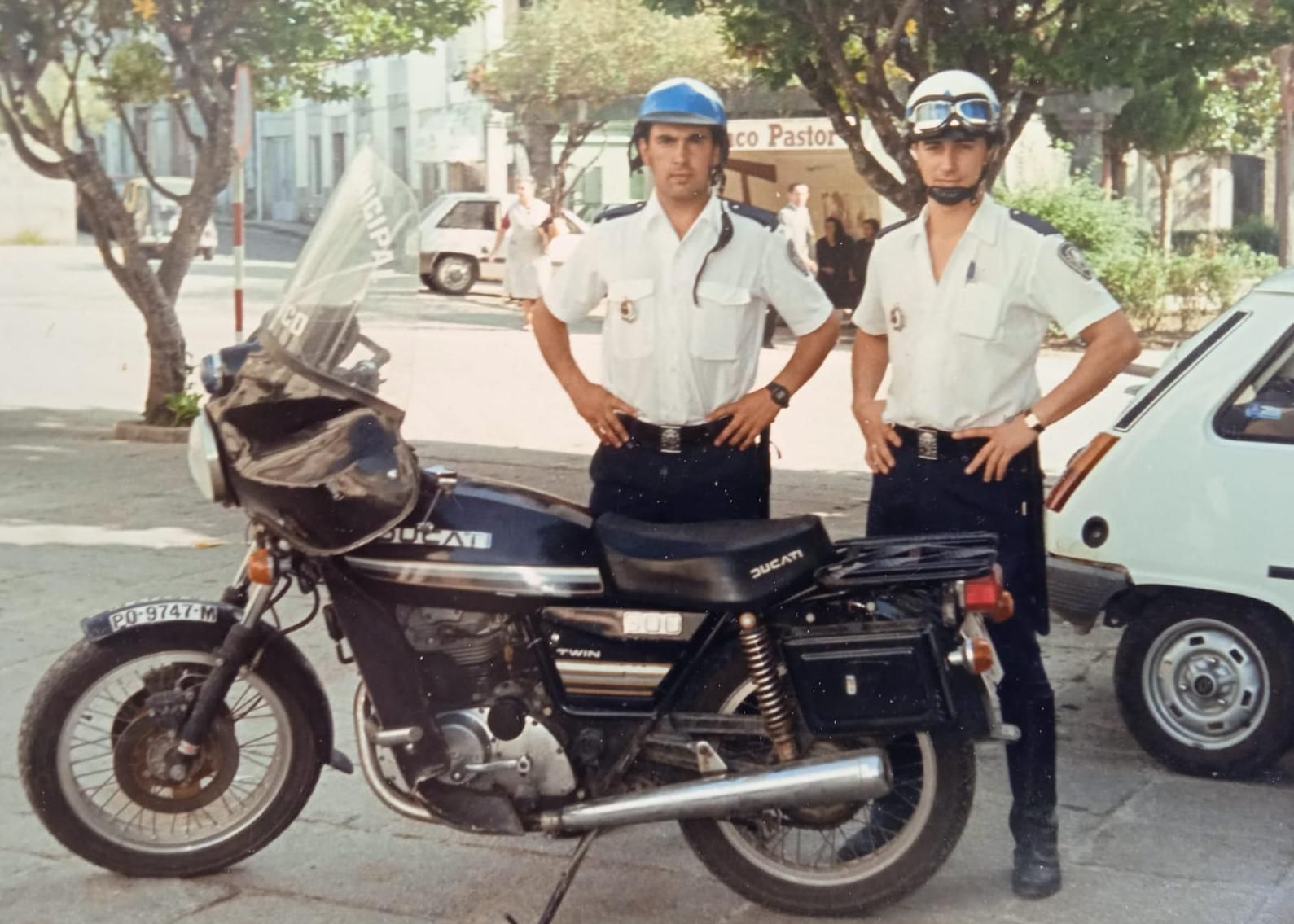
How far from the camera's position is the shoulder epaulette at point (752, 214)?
507 centimetres

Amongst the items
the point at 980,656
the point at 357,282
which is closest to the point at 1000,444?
the point at 980,656

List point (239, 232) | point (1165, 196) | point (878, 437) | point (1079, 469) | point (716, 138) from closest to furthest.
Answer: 1. point (878, 437)
2. point (716, 138)
3. point (1079, 469)
4. point (239, 232)
5. point (1165, 196)

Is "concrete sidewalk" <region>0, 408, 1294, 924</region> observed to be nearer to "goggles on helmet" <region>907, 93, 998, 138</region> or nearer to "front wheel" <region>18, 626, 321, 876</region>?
"front wheel" <region>18, 626, 321, 876</region>

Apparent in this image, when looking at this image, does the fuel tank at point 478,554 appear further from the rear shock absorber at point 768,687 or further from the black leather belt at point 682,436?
the black leather belt at point 682,436

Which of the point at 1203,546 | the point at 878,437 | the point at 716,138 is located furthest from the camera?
the point at 1203,546

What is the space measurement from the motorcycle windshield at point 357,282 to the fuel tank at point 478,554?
308 mm

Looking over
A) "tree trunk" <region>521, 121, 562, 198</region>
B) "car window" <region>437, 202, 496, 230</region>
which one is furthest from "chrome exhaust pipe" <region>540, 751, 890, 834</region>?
"tree trunk" <region>521, 121, 562, 198</region>

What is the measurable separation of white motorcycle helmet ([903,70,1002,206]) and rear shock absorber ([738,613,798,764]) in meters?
1.15

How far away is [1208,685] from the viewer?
18.4 feet

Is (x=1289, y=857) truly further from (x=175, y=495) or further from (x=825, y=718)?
(x=175, y=495)

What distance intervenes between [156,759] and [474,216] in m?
26.5

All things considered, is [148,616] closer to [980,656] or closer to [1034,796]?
[980,656]

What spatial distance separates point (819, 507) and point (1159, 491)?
4.78 m

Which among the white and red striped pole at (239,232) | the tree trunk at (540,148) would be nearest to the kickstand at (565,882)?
the white and red striped pole at (239,232)
